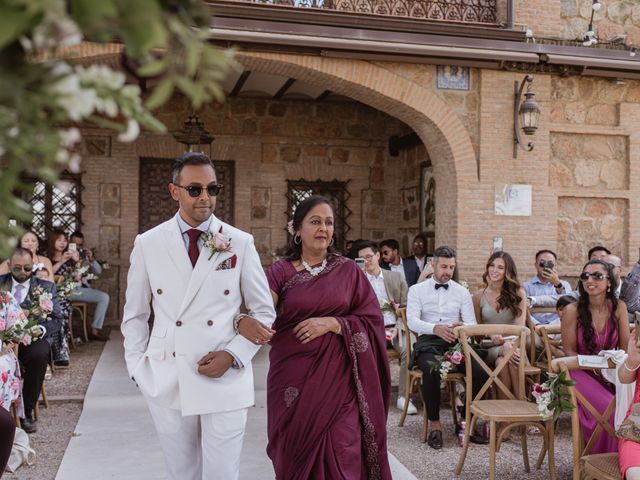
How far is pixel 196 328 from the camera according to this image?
3.04m

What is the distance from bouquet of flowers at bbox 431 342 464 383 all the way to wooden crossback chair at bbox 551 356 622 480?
1.37m

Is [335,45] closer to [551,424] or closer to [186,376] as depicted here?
[551,424]

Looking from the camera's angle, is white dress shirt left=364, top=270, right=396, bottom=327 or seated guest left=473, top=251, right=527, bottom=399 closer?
seated guest left=473, top=251, right=527, bottom=399

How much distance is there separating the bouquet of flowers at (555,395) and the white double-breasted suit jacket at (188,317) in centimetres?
218

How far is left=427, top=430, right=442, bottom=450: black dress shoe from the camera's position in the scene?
5.91 m

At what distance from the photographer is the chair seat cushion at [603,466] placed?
147 inches

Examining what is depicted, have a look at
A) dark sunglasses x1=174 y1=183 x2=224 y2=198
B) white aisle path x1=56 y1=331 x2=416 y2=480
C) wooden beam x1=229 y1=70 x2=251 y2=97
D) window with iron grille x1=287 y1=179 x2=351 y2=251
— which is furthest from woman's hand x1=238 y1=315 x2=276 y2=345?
window with iron grille x1=287 y1=179 x2=351 y2=251

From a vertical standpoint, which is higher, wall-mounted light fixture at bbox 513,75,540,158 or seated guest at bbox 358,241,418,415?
wall-mounted light fixture at bbox 513,75,540,158

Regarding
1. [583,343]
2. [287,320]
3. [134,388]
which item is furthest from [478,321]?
[134,388]

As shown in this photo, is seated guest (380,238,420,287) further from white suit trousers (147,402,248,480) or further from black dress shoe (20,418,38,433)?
white suit trousers (147,402,248,480)

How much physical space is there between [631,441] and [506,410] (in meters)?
1.44

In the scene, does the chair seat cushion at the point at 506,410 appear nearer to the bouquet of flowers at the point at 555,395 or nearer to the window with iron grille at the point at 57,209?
the bouquet of flowers at the point at 555,395

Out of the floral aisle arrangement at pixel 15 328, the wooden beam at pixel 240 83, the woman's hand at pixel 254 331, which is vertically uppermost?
the wooden beam at pixel 240 83

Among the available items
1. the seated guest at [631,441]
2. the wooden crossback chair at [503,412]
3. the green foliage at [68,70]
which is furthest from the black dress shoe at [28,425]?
the green foliage at [68,70]
